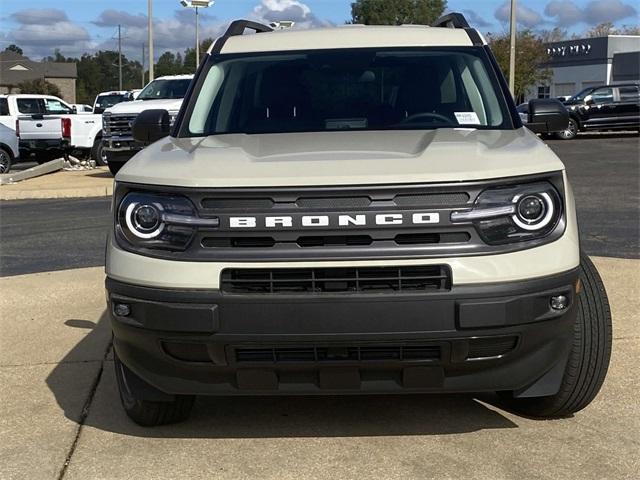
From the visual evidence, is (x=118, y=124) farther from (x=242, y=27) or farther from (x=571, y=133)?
(x=571, y=133)

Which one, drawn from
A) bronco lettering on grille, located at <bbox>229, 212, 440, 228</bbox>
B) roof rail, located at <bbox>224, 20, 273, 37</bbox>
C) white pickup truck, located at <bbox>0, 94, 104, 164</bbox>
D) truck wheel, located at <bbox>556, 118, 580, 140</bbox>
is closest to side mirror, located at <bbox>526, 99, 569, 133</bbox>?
roof rail, located at <bbox>224, 20, 273, 37</bbox>

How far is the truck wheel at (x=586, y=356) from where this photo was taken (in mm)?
3672

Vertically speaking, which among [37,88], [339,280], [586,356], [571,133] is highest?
[339,280]

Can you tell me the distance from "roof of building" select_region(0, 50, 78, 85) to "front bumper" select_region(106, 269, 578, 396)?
84990 mm

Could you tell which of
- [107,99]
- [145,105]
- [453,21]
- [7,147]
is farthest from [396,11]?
[453,21]

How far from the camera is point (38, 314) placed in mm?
6133

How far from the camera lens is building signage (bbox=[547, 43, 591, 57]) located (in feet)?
202

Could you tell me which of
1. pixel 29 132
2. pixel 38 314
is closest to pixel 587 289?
pixel 38 314

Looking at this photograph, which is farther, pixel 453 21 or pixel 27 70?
pixel 27 70

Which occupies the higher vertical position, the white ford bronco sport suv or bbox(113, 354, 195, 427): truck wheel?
the white ford bronco sport suv

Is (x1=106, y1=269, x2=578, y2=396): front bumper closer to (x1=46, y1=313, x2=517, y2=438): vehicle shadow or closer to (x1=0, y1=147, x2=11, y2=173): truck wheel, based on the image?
(x1=46, y1=313, x2=517, y2=438): vehicle shadow

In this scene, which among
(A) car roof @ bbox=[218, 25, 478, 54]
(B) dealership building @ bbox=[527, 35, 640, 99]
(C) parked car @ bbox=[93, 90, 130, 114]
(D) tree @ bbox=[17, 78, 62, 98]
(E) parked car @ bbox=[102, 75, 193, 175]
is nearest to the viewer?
(A) car roof @ bbox=[218, 25, 478, 54]

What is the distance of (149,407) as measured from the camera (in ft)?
12.5

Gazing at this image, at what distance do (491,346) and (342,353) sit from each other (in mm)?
567
